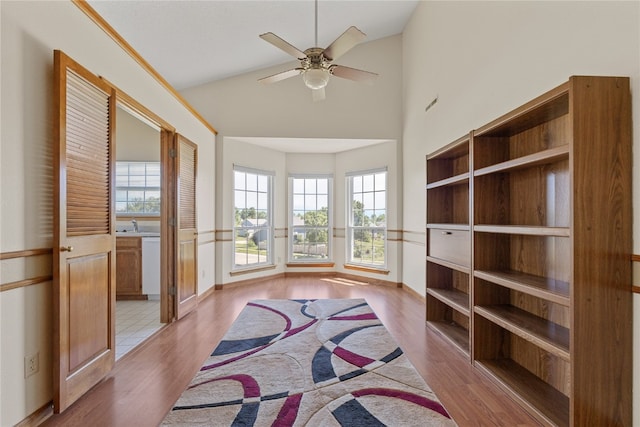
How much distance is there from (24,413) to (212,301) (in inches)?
108

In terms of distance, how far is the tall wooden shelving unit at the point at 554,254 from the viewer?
150 centimetres

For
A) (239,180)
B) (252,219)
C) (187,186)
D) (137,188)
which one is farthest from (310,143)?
(137,188)

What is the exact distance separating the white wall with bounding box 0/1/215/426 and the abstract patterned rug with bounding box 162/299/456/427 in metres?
0.78

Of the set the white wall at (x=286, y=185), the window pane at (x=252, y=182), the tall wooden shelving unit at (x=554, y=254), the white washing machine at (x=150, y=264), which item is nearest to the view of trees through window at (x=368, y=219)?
the white wall at (x=286, y=185)

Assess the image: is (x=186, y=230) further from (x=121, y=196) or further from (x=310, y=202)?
(x=310, y=202)

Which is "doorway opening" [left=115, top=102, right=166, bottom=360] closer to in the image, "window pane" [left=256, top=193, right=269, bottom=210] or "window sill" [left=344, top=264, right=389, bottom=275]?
"window pane" [left=256, top=193, right=269, bottom=210]

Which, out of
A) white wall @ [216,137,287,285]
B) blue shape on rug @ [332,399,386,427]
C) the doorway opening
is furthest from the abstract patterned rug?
white wall @ [216,137,287,285]

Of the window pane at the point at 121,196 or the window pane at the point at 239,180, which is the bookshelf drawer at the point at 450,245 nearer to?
the window pane at the point at 239,180

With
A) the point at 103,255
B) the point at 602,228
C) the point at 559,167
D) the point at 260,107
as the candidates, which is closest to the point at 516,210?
the point at 559,167

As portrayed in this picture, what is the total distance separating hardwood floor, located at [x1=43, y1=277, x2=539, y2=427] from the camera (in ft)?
5.99

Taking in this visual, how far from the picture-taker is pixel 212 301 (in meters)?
4.40

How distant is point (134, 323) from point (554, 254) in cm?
384

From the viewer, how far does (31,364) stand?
1696 mm

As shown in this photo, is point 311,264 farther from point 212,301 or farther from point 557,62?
point 557,62
